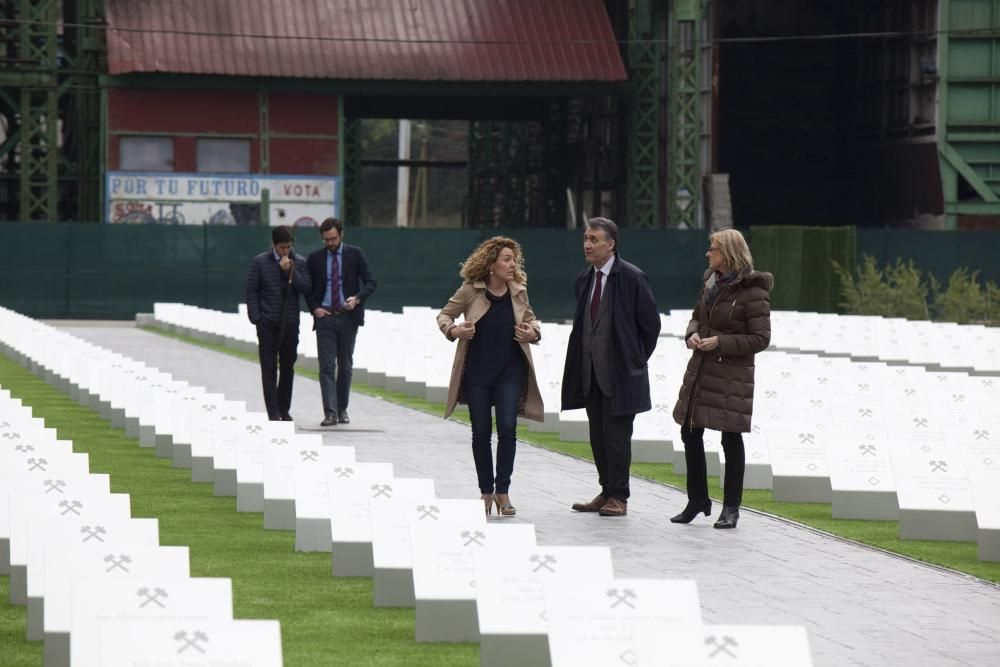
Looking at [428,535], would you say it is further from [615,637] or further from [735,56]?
[735,56]

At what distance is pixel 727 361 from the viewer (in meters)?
12.8

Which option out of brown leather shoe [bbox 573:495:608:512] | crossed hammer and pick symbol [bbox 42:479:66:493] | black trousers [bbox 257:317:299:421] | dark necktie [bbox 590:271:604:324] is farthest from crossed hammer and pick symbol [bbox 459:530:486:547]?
black trousers [bbox 257:317:299:421]

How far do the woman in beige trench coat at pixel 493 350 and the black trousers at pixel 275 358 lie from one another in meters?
6.18

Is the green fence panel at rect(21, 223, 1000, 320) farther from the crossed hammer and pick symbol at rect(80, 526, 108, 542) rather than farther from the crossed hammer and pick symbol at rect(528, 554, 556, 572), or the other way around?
the crossed hammer and pick symbol at rect(528, 554, 556, 572)

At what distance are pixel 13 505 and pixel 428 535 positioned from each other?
7.62 ft

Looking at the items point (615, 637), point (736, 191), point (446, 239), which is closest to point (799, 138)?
point (736, 191)

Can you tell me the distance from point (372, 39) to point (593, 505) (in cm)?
4133

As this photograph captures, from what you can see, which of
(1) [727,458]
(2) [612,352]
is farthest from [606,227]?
(1) [727,458]

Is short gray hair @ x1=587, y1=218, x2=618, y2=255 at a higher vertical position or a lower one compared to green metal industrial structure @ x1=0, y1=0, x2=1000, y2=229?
lower

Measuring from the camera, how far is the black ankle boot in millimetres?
12781

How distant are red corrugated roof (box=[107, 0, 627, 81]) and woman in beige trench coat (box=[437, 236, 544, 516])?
38799 millimetres

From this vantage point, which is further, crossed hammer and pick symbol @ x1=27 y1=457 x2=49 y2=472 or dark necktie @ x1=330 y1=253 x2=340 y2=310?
dark necktie @ x1=330 y1=253 x2=340 y2=310

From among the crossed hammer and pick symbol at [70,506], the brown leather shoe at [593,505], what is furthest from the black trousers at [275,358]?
the crossed hammer and pick symbol at [70,506]

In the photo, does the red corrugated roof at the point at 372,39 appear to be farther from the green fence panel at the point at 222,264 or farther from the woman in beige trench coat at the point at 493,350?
the woman in beige trench coat at the point at 493,350
